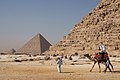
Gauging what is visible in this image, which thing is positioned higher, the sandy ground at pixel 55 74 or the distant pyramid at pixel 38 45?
the distant pyramid at pixel 38 45

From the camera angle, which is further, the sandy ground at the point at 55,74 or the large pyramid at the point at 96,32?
the large pyramid at the point at 96,32

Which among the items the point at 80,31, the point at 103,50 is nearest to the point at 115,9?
the point at 80,31

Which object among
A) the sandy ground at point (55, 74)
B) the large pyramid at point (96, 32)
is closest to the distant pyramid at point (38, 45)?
the large pyramid at point (96, 32)

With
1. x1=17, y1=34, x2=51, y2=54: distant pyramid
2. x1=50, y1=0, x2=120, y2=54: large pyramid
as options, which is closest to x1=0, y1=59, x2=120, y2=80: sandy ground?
x1=50, y1=0, x2=120, y2=54: large pyramid

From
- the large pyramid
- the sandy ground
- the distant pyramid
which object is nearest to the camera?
the sandy ground

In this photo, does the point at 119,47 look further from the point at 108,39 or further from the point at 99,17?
the point at 99,17

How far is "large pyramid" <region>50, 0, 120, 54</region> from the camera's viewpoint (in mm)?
64312

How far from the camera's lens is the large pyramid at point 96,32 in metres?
64.3

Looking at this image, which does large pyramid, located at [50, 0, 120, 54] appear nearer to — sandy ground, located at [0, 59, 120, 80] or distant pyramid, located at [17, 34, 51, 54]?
distant pyramid, located at [17, 34, 51, 54]

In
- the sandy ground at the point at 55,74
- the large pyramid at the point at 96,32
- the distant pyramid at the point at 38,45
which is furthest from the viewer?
the distant pyramid at the point at 38,45

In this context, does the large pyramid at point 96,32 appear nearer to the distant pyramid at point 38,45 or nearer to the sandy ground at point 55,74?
the distant pyramid at point 38,45

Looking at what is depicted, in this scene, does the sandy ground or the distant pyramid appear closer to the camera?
the sandy ground

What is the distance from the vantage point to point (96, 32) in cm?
6919

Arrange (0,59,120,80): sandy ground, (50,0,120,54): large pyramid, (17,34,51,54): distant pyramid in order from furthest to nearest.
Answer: (17,34,51,54): distant pyramid
(50,0,120,54): large pyramid
(0,59,120,80): sandy ground
